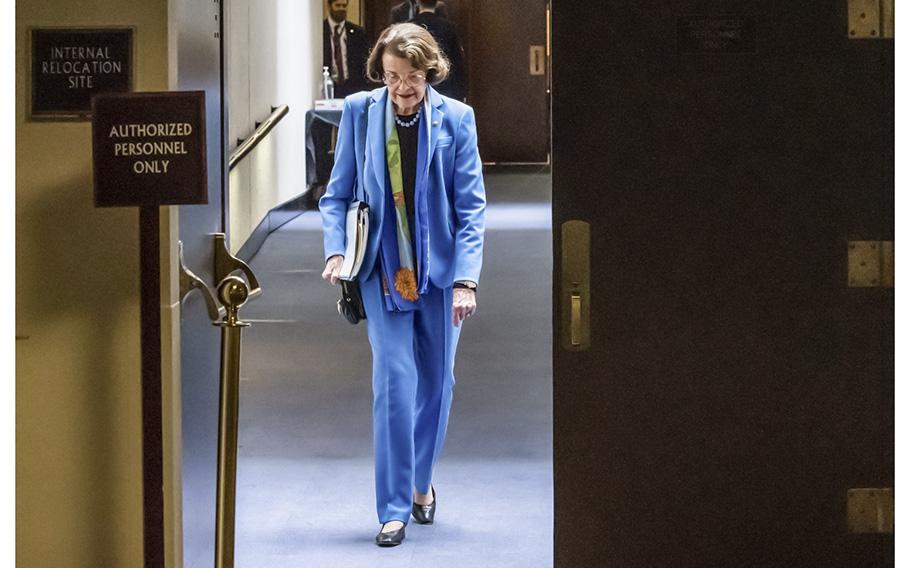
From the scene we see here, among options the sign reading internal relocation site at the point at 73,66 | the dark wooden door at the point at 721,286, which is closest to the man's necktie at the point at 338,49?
the dark wooden door at the point at 721,286

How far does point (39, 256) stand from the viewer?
10.2 ft

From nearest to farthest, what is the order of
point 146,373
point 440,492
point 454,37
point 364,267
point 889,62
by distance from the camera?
point 146,373 → point 889,62 → point 364,267 → point 440,492 → point 454,37

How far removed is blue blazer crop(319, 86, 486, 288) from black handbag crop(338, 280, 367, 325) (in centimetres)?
5

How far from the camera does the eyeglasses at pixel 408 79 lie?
466cm

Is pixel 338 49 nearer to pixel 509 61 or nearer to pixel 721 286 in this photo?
pixel 509 61

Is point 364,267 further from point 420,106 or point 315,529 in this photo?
point 315,529

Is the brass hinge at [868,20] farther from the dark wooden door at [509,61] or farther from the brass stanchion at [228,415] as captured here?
the dark wooden door at [509,61]

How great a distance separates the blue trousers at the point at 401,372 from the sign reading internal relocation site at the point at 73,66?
5.69 feet

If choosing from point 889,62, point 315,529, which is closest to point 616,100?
point 889,62

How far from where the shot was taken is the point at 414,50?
15.2ft

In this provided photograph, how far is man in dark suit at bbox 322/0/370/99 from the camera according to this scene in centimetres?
1437

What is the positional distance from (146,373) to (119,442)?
0.23 meters

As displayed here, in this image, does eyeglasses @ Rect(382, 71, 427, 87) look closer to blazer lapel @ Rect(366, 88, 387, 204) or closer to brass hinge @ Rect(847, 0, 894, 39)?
blazer lapel @ Rect(366, 88, 387, 204)

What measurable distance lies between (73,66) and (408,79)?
171cm
